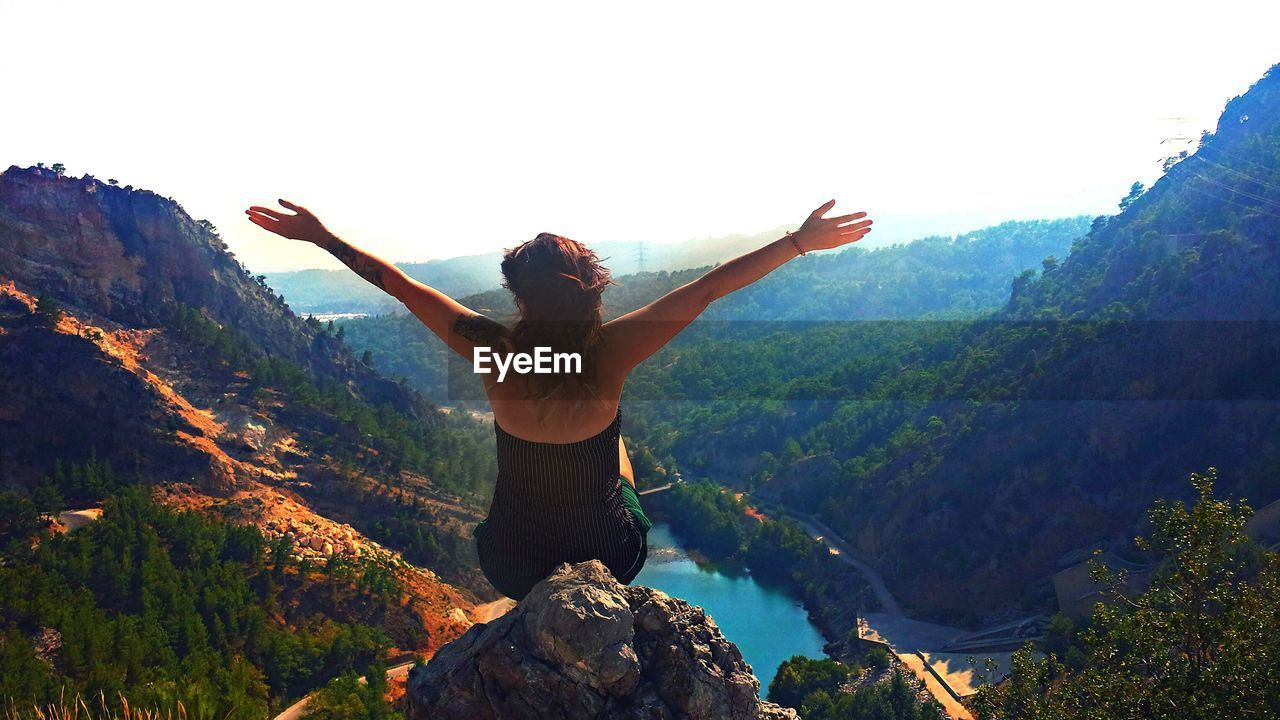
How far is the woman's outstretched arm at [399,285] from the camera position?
280cm

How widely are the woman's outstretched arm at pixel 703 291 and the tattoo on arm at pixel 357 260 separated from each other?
3.04 ft

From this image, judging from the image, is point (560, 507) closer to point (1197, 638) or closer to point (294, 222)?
point (294, 222)

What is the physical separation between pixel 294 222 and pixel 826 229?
1895 mm

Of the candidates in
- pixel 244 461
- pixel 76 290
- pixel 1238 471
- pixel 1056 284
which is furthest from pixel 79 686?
pixel 1056 284

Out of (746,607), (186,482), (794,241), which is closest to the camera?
(794,241)

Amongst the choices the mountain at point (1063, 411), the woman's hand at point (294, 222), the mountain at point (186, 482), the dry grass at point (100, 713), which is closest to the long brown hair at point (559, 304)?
the woman's hand at point (294, 222)

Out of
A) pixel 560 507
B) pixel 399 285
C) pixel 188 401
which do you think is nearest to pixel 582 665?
pixel 560 507

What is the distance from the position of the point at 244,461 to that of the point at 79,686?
18.7 metres

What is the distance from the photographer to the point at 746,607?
43.9 meters

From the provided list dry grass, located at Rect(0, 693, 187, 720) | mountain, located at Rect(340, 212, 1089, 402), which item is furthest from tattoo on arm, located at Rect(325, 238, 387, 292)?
mountain, located at Rect(340, 212, 1089, 402)

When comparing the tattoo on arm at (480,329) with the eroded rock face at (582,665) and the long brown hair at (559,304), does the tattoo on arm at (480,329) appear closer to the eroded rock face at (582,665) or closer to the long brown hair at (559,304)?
the long brown hair at (559,304)

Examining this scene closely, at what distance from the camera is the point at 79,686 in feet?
63.0

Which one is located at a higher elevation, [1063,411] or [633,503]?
[633,503]

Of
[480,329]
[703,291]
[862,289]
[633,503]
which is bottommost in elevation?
[862,289]
